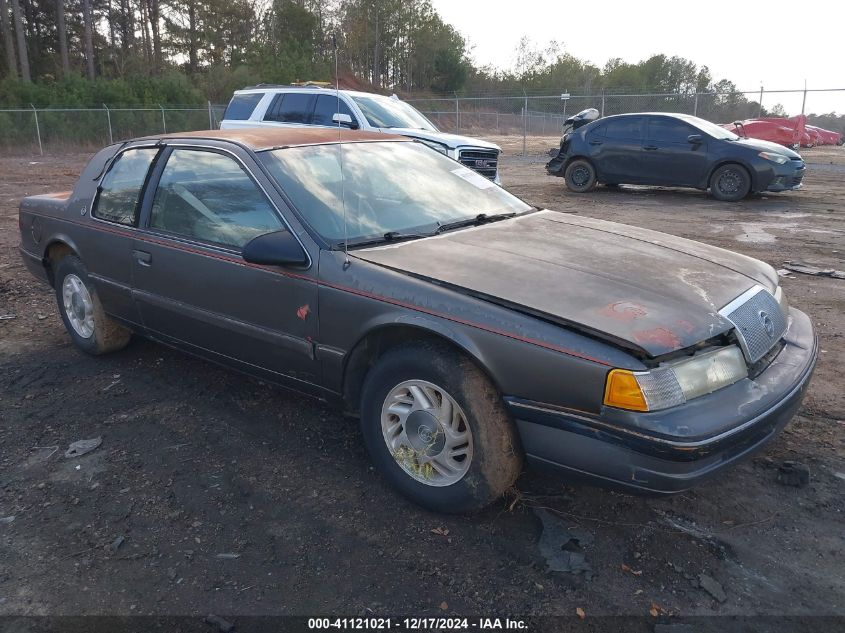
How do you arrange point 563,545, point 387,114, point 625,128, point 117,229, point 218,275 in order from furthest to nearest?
1. point 625,128
2. point 387,114
3. point 117,229
4. point 218,275
5. point 563,545

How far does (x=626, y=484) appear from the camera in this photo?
7.96 feet

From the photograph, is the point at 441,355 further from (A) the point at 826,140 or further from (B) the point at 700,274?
(A) the point at 826,140

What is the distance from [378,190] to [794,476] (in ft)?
8.14

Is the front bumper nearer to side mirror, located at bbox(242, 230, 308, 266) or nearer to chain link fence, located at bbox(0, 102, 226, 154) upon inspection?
side mirror, located at bbox(242, 230, 308, 266)

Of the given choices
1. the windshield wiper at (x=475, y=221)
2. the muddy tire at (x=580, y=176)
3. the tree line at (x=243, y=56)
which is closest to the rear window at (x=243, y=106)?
the muddy tire at (x=580, y=176)

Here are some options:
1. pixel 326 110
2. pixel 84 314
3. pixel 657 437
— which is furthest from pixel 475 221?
pixel 326 110

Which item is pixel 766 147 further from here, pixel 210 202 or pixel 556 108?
pixel 556 108

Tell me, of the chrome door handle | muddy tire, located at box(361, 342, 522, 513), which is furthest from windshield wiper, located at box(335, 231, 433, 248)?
the chrome door handle

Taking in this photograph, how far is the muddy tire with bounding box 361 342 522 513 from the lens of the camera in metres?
2.67

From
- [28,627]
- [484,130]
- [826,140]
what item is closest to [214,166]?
[28,627]

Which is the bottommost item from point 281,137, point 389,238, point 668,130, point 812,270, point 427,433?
point 812,270

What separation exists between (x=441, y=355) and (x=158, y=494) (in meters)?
1.53

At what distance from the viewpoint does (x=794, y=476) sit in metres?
3.10

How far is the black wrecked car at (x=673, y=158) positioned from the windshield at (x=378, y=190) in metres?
9.28
